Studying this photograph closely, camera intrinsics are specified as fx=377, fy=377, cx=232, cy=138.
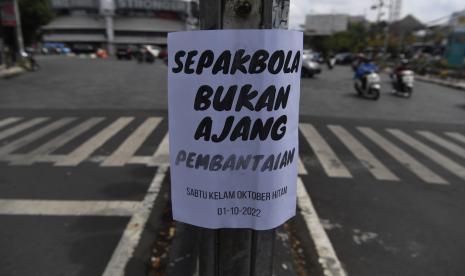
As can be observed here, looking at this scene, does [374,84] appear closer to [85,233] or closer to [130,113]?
[130,113]

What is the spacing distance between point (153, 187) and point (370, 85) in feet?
36.8

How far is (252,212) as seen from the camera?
1.85m

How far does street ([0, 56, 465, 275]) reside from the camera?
12.3ft

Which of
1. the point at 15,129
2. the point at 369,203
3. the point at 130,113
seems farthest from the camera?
the point at 130,113

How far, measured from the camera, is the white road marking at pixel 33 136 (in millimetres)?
7258

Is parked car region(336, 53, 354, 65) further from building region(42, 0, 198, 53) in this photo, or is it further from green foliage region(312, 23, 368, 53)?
building region(42, 0, 198, 53)

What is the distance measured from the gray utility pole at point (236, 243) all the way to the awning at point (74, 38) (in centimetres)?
10129

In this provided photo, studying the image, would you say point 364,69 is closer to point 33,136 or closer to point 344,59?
point 33,136

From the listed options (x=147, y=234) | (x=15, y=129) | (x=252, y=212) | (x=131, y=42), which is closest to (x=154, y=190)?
(x=147, y=234)

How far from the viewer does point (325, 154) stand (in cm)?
722

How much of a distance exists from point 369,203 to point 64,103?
10360 mm

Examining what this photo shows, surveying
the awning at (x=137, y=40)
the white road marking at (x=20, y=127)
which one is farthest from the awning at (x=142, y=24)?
the white road marking at (x=20, y=127)

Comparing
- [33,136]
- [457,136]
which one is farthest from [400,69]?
[33,136]

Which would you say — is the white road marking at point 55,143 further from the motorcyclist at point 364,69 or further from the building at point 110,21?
the building at point 110,21
